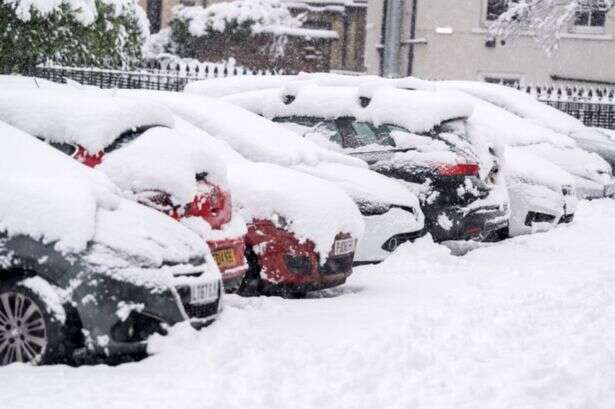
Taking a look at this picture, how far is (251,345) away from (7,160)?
180cm

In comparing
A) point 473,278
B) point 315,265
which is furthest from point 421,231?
point 315,265

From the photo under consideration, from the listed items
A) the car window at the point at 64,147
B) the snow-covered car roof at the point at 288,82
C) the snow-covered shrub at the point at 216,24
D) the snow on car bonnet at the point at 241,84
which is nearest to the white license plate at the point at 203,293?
the car window at the point at 64,147

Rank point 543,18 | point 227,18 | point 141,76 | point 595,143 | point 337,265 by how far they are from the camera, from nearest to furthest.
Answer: point 337,265 < point 595,143 < point 141,76 < point 543,18 < point 227,18

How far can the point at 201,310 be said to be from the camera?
6066mm

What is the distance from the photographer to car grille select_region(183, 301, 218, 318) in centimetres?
597

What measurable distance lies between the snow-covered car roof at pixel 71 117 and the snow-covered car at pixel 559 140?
852 cm

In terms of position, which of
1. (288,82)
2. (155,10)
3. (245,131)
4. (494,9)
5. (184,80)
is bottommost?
(245,131)

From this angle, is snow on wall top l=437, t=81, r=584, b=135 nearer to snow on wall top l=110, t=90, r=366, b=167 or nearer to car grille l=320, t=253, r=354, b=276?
snow on wall top l=110, t=90, r=366, b=167

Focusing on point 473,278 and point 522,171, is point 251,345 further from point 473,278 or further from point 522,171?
point 522,171

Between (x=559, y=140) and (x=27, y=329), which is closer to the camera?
(x=27, y=329)

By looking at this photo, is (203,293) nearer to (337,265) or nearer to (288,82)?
(337,265)

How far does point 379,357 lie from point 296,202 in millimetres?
1912

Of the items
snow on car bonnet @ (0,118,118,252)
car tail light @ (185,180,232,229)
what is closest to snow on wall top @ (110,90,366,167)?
car tail light @ (185,180,232,229)

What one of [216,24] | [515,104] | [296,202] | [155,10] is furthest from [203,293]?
[155,10]
